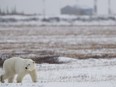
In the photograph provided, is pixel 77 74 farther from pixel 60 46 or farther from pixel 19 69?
pixel 60 46

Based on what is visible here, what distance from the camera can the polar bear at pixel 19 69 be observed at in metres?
11.0

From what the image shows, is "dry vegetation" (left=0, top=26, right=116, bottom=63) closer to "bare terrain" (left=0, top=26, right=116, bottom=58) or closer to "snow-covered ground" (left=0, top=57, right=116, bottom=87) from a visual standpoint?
"bare terrain" (left=0, top=26, right=116, bottom=58)

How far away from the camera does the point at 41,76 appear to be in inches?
530

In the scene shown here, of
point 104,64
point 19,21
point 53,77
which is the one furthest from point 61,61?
point 19,21

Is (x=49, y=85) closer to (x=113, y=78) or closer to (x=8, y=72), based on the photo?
(x=8, y=72)

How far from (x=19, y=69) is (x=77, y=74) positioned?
3041 mm

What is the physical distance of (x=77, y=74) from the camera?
44.9 ft

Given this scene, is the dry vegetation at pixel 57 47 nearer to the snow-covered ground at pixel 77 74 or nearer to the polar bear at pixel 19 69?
the snow-covered ground at pixel 77 74

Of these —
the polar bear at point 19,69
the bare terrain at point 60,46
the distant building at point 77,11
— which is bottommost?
the distant building at point 77,11

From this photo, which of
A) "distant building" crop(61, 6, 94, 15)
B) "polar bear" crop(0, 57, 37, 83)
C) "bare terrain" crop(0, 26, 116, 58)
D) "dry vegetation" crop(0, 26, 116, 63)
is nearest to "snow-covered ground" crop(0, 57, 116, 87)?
"polar bear" crop(0, 57, 37, 83)

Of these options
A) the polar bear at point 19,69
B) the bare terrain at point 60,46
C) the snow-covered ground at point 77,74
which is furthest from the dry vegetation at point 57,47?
the polar bear at point 19,69

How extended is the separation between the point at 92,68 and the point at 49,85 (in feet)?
15.7

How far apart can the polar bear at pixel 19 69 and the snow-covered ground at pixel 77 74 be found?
0.36 metres

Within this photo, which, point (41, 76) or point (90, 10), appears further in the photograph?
point (90, 10)
